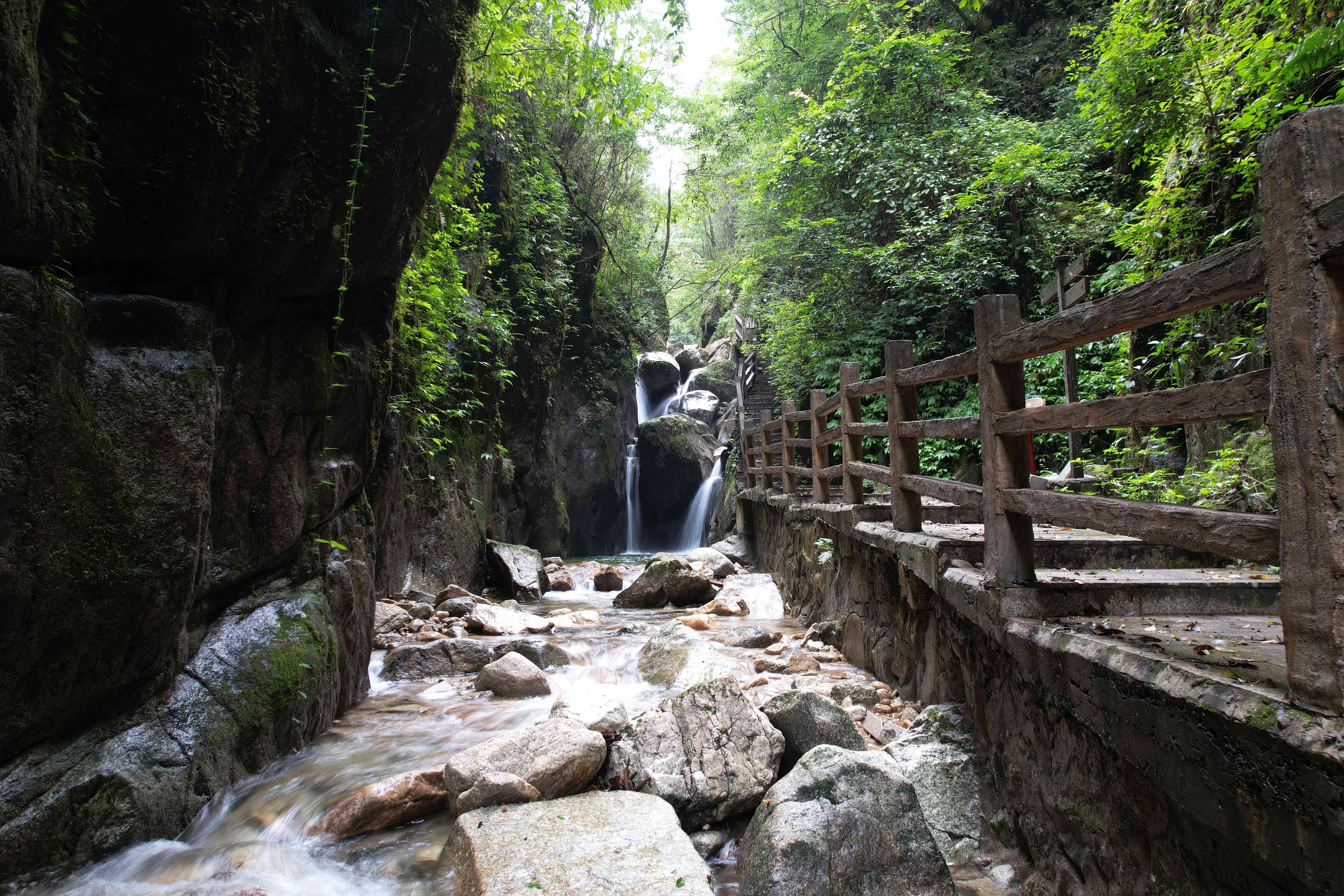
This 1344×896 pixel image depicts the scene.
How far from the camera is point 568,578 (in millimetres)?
11531

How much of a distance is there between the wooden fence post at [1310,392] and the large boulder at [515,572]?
9.07 meters

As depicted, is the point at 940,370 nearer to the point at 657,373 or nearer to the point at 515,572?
the point at 515,572

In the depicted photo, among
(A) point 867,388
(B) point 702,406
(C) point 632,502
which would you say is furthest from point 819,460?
(B) point 702,406

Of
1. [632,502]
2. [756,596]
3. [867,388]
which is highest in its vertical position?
[867,388]

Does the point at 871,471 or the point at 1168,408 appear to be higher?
the point at 1168,408

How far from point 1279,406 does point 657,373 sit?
21957 mm

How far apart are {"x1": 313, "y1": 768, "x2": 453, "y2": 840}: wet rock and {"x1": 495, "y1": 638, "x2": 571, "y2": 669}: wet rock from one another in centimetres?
235

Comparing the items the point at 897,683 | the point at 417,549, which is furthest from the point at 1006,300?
the point at 417,549

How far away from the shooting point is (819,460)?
740cm

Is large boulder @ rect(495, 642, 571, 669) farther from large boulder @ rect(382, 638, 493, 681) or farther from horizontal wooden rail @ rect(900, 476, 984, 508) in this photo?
horizontal wooden rail @ rect(900, 476, 984, 508)

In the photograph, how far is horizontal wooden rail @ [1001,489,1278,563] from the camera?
1718mm

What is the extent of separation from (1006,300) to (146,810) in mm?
4408

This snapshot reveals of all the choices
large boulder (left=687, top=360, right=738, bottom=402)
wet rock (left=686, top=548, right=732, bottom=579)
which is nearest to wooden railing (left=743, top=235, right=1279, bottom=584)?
wet rock (left=686, top=548, right=732, bottom=579)

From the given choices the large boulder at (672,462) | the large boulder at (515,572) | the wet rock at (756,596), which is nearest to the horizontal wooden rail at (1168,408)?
the wet rock at (756,596)
